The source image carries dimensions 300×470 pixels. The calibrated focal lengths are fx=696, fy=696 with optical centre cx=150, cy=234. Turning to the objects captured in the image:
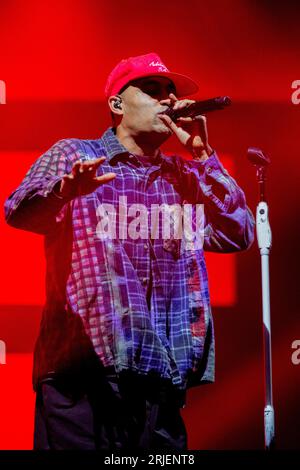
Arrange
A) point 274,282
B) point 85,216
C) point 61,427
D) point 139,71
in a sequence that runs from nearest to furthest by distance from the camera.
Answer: point 61,427 → point 85,216 → point 139,71 → point 274,282

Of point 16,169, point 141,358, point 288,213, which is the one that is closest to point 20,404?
point 141,358

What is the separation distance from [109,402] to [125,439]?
0.13 meters

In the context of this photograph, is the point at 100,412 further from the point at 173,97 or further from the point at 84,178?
the point at 173,97

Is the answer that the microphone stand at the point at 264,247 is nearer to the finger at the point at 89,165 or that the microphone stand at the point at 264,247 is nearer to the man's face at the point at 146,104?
the man's face at the point at 146,104

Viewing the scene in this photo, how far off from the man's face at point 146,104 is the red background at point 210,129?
0.97 ft

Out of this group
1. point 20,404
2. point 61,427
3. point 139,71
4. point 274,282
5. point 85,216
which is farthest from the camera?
point 274,282

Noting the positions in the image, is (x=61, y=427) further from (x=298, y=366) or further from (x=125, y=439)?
(x=298, y=366)

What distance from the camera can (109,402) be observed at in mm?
2014

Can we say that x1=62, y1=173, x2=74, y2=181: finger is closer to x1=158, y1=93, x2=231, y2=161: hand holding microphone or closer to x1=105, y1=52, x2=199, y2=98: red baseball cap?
x1=158, y1=93, x2=231, y2=161: hand holding microphone

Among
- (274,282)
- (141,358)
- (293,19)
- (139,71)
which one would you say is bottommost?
(141,358)

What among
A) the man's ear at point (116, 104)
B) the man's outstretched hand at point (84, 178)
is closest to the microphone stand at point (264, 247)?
the man's ear at point (116, 104)

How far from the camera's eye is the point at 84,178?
175 centimetres

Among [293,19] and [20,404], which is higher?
[293,19]

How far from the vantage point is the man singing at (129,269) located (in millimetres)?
2000
